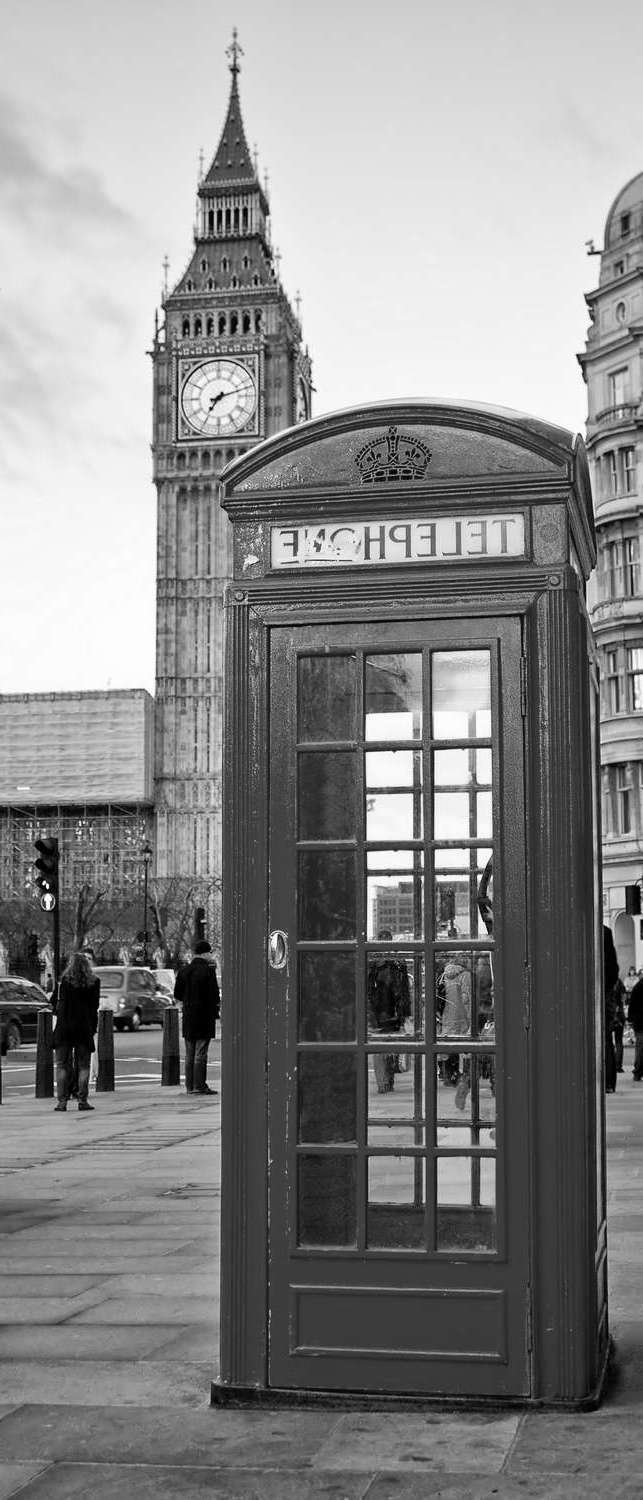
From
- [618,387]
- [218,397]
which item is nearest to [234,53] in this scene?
[218,397]

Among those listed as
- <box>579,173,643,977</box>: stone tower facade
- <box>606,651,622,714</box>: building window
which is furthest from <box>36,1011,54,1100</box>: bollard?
<box>606,651,622,714</box>: building window

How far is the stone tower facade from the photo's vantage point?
41281mm

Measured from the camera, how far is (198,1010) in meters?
17.6

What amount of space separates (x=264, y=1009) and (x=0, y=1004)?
24.8 m

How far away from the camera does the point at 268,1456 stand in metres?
4.46

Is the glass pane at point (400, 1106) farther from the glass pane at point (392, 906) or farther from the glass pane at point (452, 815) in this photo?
the glass pane at point (452, 815)

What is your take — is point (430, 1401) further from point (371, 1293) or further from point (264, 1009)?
point (264, 1009)

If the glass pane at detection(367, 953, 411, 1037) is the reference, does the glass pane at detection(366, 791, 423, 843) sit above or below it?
above

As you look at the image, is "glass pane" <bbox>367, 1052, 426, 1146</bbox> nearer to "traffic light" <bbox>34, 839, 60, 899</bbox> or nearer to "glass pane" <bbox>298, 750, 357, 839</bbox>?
"glass pane" <bbox>298, 750, 357, 839</bbox>

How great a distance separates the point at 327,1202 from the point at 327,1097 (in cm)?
29

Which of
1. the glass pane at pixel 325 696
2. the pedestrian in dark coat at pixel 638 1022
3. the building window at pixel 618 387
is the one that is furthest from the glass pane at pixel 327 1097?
the building window at pixel 618 387

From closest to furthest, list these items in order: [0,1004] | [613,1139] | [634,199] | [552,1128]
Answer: [552,1128]
[613,1139]
[0,1004]
[634,199]

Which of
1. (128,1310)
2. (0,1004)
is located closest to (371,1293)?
(128,1310)

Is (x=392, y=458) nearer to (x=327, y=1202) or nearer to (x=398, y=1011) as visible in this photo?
(x=398, y=1011)
